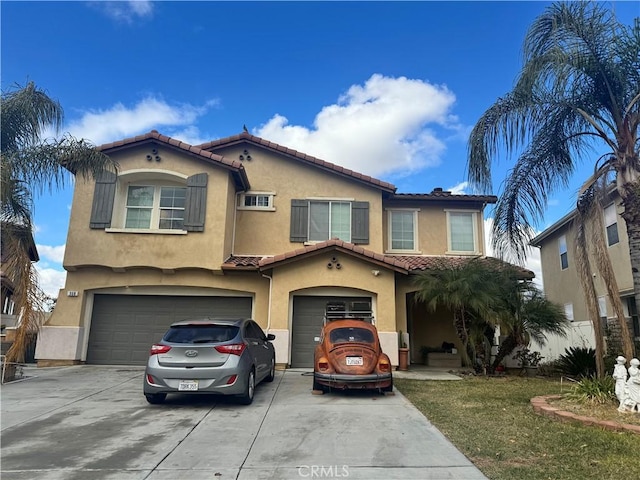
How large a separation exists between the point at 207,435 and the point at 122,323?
9.91 m

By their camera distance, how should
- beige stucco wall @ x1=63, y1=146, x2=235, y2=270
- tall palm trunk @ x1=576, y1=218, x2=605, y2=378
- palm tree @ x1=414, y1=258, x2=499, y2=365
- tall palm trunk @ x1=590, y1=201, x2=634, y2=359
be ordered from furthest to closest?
beige stucco wall @ x1=63, y1=146, x2=235, y2=270
palm tree @ x1=414, y1=258, x2=499, y2=365
tall palm trunk @ x1=576, y1=218, x2=605, y2=378
tall palm trunk @ x1=590, y1=201, x2=634, y2=359

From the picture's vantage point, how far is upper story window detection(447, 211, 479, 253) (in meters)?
17.2

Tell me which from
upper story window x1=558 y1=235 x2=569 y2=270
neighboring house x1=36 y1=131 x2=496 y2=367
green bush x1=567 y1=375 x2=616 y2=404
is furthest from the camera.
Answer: upper story window x1=558 y1=235 x2=569 y2=270

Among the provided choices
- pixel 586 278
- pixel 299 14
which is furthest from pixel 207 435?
pixel 299 14

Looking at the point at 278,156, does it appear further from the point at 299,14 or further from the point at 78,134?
the point at 78,134

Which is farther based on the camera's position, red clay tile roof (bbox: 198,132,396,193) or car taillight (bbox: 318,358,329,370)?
red clay tile roof (bbox: 198,132,396,193)

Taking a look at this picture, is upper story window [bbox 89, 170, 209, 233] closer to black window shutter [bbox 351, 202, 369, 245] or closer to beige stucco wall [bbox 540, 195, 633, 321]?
black window shutter [bbox 351, 202, 369, 245]

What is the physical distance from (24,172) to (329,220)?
31.6 feet

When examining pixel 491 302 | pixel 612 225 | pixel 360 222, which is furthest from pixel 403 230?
pixel 612 225

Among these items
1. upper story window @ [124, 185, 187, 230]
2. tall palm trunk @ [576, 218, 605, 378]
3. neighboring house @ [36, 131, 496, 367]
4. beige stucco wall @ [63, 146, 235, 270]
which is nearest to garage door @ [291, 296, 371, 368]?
→ neighboring house @ [36, 131, 496, 367]

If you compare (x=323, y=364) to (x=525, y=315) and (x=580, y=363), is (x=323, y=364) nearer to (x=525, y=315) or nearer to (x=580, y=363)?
(x=580, y=363)

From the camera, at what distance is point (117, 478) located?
15.5 ft

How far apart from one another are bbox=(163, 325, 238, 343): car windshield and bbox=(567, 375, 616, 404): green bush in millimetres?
6596

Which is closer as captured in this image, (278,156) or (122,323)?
(122,323)
